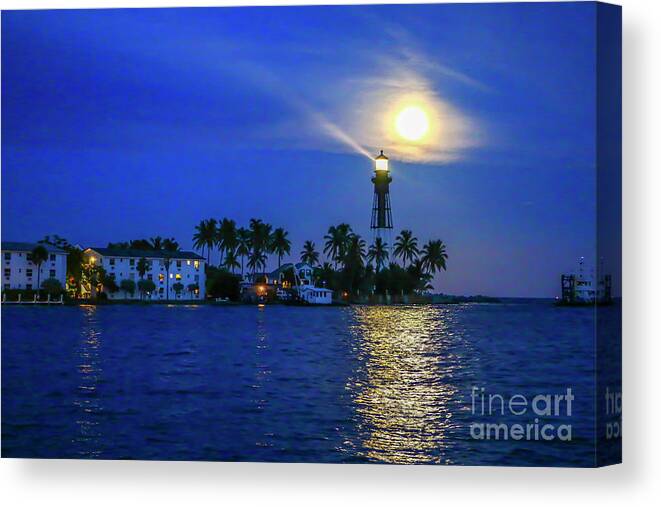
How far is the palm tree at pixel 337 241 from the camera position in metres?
11.6

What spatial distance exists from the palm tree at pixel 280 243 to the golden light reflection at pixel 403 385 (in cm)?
101

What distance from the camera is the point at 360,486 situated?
9781mm

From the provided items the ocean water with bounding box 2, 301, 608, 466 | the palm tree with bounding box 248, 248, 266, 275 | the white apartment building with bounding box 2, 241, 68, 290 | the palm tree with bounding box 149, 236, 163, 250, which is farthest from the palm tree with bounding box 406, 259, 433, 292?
the white apartment building with bounding box 2, 241, 68, 290

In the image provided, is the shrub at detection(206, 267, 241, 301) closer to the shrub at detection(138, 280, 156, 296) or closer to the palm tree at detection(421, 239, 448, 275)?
the shrub at detection(138, 280, 156, 296)

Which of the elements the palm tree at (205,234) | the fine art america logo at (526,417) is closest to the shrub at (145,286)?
the palm tree at (205,234)

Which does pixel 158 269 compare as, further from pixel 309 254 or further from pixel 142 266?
pixel 309 254

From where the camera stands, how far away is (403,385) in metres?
11.6

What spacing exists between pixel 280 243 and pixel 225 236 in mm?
636

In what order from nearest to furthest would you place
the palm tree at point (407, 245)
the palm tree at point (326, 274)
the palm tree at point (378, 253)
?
the palm tree at point (407, 245) → the palm tree at point (378, 253) → the palm tree at point (326, 274)

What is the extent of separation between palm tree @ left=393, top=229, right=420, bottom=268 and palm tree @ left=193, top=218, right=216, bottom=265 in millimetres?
1954

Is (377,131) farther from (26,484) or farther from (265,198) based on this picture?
(26,484)

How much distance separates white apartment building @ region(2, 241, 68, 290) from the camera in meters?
10.8

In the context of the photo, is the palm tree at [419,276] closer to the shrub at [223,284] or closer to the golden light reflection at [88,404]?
the shrub at [223,284]

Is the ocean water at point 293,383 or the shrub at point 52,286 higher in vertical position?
the shrub at point 52,286
